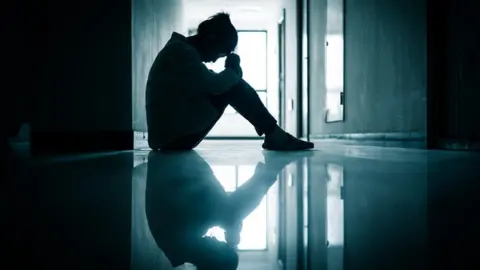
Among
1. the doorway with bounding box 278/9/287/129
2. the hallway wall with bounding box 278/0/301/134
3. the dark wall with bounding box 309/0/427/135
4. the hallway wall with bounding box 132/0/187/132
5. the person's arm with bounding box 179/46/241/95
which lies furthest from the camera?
the doorway with bounding box 278/9/287/129

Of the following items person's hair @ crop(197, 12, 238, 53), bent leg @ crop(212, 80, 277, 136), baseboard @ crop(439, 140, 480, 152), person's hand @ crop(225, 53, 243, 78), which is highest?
person's hair @ crop(197, 12, 238, 53)

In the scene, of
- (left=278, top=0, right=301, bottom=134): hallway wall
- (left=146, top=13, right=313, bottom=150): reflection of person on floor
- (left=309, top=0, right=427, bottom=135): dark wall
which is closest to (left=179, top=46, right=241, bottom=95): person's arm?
(left=146, top=13, right=313, bottom=150): reflection of person on floor

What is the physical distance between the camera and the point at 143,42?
3.47 meters

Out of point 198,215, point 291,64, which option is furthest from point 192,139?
point 291,64

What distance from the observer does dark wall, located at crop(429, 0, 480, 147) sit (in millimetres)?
2049

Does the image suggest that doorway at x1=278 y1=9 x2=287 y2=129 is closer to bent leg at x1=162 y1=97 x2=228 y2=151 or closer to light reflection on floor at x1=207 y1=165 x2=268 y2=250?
bent leg at x1=162 y1=97 x2=228 y2=151

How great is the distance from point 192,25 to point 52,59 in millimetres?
8220

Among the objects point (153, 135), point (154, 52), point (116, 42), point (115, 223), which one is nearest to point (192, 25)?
point (154, 52)

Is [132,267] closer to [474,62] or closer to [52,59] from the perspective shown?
[474,62]

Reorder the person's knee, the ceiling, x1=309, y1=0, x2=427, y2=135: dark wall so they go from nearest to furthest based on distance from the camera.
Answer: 1. the person's knee
2. x1=309, y1=0, x2=427, y2=135: dark wall
3. the ceiling

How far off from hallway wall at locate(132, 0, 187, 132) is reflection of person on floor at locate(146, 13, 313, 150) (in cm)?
77

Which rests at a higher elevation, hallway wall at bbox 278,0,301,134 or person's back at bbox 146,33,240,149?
hallway wall at bbox 278,0,301,134

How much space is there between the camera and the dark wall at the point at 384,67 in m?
2.50

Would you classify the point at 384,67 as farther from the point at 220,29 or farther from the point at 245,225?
the point at 245,225
